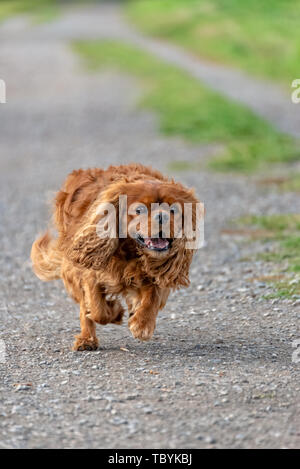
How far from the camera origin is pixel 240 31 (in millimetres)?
30609

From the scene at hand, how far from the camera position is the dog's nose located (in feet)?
17.5

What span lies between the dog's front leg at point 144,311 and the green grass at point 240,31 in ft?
58.6

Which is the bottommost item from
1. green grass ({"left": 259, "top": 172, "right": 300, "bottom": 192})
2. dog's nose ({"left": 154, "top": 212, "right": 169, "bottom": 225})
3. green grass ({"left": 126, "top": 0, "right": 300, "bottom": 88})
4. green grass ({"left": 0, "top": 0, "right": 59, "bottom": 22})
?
dog's nose ({"left": 154, "top": 212, "right": 169, "bottom": 225})

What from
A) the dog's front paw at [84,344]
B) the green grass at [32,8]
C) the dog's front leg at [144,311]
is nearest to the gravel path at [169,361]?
the dog's front paw at [84,344]

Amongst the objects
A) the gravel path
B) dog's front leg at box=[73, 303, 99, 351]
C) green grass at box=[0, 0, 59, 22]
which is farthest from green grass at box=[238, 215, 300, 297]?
green grass at box=[0, 0, 59, 22]

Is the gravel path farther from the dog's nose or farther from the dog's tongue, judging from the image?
the dog's nose

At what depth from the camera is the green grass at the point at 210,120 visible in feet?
47.7

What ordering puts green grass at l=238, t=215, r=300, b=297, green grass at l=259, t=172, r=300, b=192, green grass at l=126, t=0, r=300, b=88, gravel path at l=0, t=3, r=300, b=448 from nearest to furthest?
gravel path at l=0, t=3, r=300, b=448 → green grass at l=238, t=215, r=300, b=297 → green grass at l=259, t=172, r=300, b=192 → green grass at l=126, t=0, r=300, b=88

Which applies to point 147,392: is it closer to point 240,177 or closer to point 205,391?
point 205,391

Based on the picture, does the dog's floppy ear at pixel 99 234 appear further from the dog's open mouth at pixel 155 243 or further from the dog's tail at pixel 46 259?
the dog's tail at pixel 46 259

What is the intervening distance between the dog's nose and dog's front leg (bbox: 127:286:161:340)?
0.68 m

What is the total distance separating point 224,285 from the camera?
789 cm

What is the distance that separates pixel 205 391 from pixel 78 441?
93cm

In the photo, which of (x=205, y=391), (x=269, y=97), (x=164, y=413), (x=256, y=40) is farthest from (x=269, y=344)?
(x=256, y=40)
